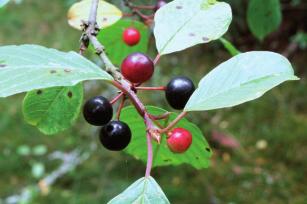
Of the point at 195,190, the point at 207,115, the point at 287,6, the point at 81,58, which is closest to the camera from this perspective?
the point at 81,58

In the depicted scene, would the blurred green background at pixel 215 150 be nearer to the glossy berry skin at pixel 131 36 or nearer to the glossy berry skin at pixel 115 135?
the glossy berry skin at pixel 131 36

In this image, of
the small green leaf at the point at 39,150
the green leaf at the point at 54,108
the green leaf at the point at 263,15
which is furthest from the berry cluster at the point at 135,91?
the small green leaf at the point at 39,150

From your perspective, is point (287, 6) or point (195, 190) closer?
point (195, 190)

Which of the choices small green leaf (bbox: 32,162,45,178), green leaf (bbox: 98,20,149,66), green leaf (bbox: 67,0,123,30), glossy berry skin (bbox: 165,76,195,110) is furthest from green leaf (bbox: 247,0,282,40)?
small green leaf (bbox: 32,162,45,178)

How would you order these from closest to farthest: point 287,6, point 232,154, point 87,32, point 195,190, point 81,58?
point 81,58 < point 87,32 < point 195,190 < point 232,154 < point 287,6

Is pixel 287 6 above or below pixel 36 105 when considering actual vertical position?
below

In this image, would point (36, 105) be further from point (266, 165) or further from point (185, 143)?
point (266, 165)

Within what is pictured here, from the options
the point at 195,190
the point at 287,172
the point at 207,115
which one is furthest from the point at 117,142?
the point at 207,115
